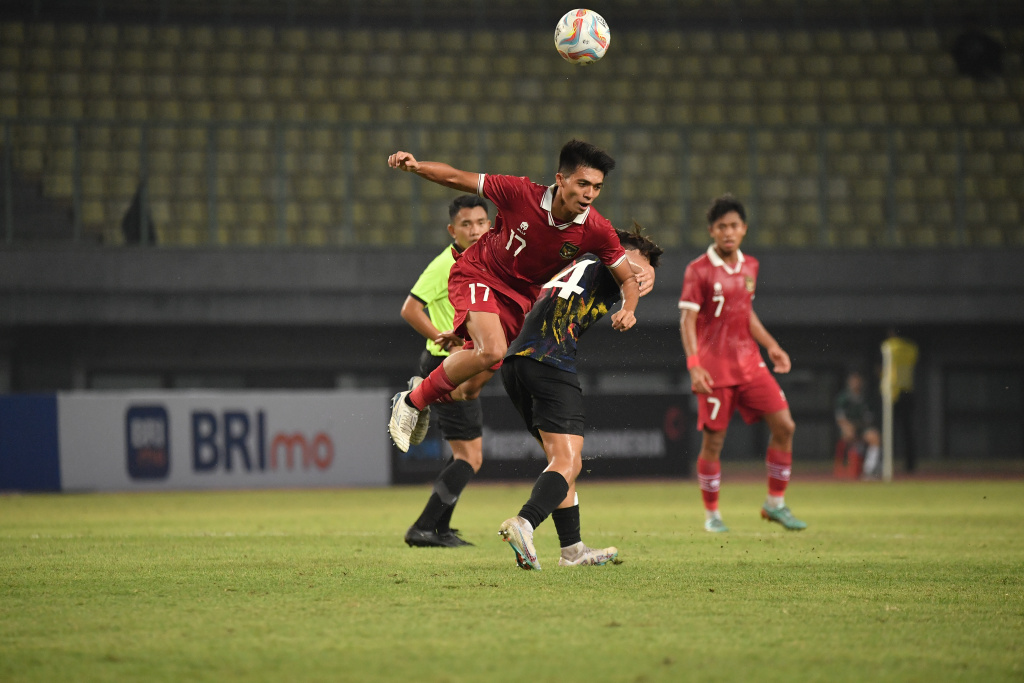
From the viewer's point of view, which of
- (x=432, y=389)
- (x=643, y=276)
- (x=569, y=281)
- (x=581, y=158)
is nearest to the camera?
(x=581, y=158)

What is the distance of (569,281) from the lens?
577 centimetres

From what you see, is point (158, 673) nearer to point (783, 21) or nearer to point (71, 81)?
point (71, 81)

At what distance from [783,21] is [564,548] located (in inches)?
702

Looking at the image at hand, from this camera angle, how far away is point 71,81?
19328 millimetres

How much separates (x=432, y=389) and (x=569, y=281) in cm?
98

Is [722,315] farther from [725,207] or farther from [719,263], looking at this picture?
[725,207]

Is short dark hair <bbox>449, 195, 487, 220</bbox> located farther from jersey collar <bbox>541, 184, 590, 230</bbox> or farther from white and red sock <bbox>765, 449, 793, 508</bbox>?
white and red sock <bbox>765, 449, 793, 508</bbox>

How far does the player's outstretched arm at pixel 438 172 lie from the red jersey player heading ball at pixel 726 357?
314 centimetres

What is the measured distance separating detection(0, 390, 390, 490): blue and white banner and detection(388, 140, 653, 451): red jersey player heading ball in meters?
9.27

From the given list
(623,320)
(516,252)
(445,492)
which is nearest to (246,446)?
(445,492)

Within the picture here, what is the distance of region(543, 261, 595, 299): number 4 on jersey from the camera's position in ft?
18.8

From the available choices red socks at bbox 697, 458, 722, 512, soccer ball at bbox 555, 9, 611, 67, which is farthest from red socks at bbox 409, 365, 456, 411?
red socks at bbox 697, 458, 722, 512

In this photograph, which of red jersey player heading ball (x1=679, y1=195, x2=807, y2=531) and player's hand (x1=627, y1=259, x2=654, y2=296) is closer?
player's hand (x1=627, y1=259, x2=654, y2=296)

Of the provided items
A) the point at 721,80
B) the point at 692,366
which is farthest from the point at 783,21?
the point at 692,366
